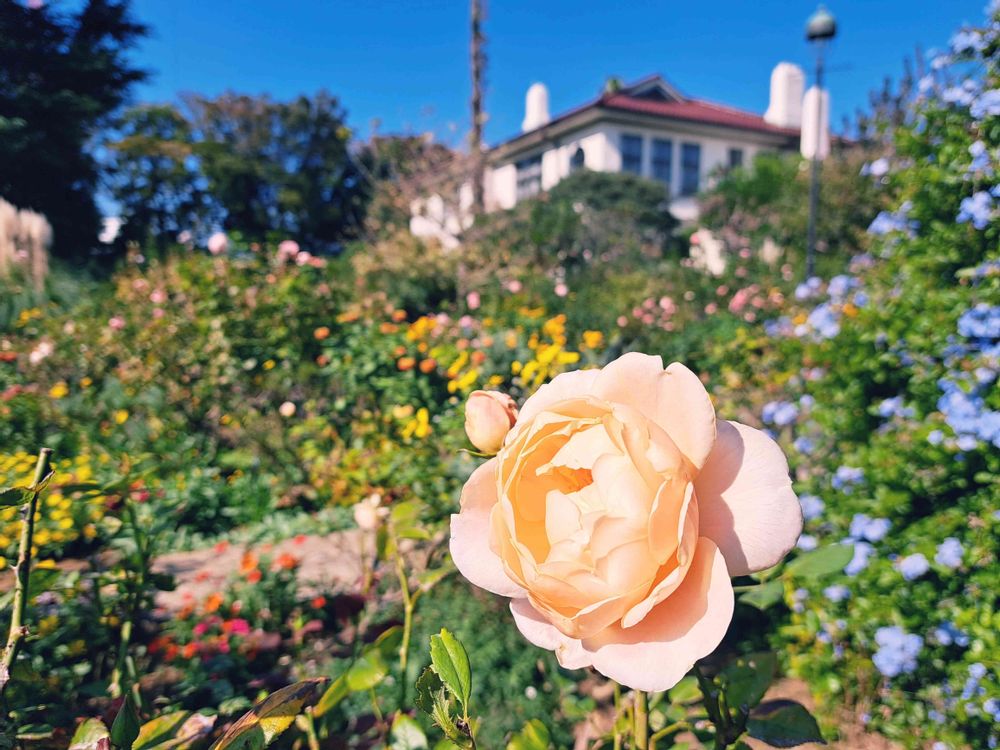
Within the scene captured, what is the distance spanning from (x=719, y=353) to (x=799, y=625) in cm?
330

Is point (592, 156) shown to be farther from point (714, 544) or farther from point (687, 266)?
point (714, 544)

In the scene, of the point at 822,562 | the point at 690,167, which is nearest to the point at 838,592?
the point at 822,562

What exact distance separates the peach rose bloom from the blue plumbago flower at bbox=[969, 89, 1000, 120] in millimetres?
1604

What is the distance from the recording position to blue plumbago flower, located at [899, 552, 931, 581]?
4.85 feet

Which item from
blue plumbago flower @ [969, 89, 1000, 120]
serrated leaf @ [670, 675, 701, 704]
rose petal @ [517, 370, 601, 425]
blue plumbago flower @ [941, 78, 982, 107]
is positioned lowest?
serrated leaf @ [670, 675, 701, 704]

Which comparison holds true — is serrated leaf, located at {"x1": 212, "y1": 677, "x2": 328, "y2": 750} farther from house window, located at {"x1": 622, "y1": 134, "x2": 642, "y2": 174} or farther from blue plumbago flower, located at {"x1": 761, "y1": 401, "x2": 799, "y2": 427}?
house window, located at {"x1": 622, "y1": 134, "x2": 642, "y2": 174}

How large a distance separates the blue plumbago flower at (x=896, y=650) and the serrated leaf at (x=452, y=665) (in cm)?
148

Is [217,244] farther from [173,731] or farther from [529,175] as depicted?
[529,175]

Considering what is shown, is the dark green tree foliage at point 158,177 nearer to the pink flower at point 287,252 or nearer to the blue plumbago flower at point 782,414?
the pink flower at point 287,252

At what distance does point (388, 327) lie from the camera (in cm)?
440

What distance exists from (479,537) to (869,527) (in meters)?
1.55

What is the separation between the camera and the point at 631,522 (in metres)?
0.41

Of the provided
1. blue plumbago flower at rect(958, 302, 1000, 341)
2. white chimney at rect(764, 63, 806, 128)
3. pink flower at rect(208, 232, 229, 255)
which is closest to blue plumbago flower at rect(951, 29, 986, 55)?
blue plumbago flower at rect(958, 302, 1000, 341)

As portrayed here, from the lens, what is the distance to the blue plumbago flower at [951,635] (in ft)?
4.73
